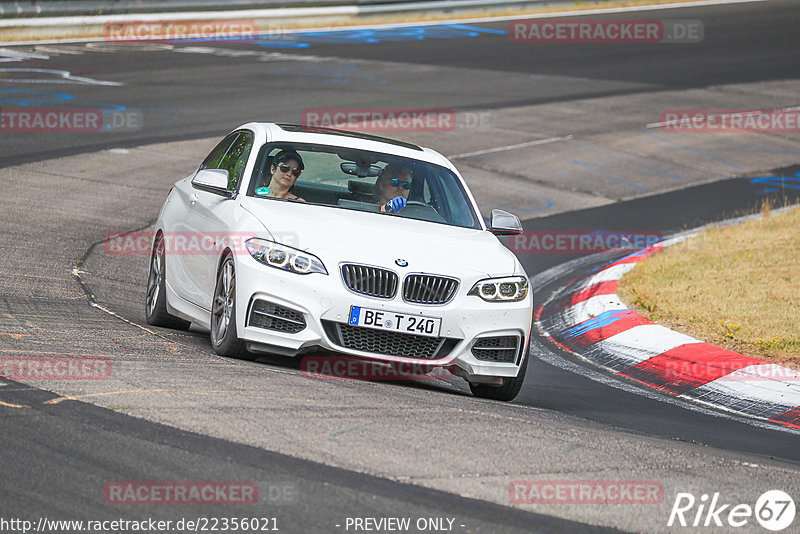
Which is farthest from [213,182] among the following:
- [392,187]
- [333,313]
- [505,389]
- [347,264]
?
[505,389]

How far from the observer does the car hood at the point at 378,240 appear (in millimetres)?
7379

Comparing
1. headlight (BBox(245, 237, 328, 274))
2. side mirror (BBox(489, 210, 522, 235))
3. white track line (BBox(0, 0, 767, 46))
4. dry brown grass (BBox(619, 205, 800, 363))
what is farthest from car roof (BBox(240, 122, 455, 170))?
white track line (BBox(0, 0, 767, 46))

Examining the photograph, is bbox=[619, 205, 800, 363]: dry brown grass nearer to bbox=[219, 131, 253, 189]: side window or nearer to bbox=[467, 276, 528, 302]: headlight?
bbox=[467, 276, 528, 302]: headlight

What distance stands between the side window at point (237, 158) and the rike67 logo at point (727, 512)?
435 centimetres

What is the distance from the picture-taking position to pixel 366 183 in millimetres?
8734

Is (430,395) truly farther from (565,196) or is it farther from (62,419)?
(565,196)

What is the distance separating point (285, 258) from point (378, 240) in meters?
0.62

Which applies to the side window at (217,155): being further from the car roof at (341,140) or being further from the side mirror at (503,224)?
the side mirror at (503,224)

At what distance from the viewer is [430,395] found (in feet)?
23.9

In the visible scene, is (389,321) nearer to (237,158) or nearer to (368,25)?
(237,158)

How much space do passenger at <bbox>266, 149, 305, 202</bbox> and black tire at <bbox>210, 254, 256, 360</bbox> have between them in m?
0.80

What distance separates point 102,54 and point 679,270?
17.3 meters

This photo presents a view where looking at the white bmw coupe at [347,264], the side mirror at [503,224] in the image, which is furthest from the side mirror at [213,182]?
the side mirror at [503,224]

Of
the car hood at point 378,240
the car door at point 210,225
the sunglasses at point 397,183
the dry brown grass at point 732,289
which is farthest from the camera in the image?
the dry brown grass at point 732,289
